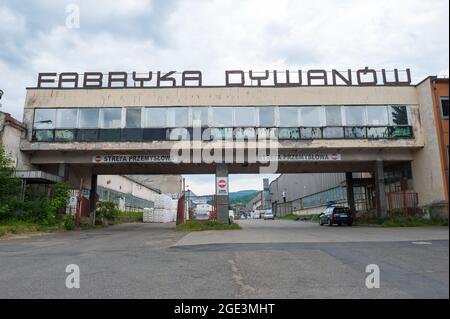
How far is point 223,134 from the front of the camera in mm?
23359

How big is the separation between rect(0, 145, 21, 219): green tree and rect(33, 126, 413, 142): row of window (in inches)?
135

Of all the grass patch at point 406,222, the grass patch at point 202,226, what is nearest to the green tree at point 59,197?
the grass patch at point 202,226

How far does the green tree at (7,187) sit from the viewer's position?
19.6 m

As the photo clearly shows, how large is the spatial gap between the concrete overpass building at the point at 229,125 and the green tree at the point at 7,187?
2983mm

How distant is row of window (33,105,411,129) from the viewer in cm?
2358

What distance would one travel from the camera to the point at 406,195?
23.8 metres

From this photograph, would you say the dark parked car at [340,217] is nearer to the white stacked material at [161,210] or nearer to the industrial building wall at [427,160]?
the industrial building wall at [427,160]

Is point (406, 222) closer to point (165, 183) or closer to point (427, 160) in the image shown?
point (427, 160)

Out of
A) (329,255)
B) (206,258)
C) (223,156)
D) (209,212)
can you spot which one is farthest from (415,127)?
(206,258)

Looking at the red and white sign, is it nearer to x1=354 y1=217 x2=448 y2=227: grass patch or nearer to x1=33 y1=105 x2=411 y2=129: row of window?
x1=33 y1=105 x2=411 y2=129: row of window

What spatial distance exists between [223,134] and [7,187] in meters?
12.3

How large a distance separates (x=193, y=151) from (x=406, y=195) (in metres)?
13.8

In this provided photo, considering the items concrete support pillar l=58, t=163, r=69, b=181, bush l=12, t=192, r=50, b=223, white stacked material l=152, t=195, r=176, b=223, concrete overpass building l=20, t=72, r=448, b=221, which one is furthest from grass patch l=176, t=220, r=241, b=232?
white stacked material l=152, t=195, r=176, b=223

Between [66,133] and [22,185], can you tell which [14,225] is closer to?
[22,185]
